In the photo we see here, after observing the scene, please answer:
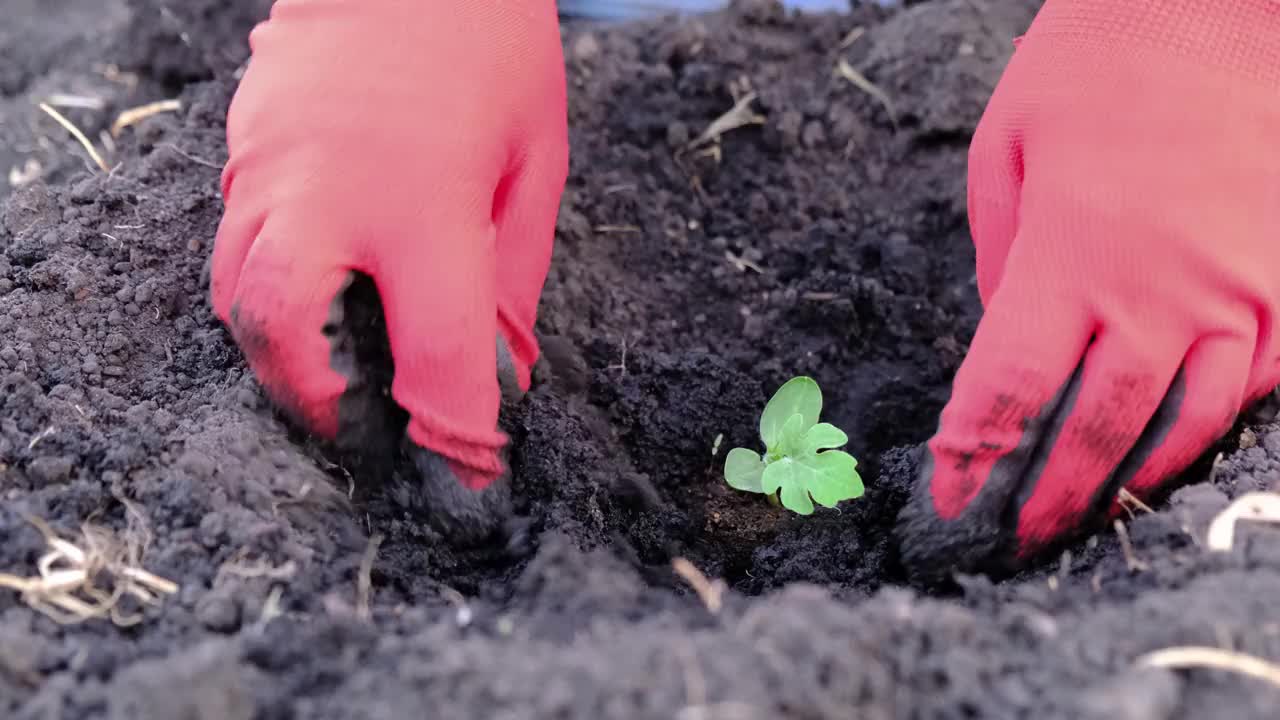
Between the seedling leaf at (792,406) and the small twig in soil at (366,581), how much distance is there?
80cm

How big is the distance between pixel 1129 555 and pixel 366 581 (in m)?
1.15

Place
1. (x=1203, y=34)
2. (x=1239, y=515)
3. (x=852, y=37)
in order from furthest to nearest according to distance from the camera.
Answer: (x=852, y=37)
(x=1203, y=34)
(x=1239, y=515)

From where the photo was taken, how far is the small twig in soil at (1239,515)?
1.43 m

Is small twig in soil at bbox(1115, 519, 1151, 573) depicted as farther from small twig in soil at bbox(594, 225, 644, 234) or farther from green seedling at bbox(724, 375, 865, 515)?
small twig in soil at bbox(594, 225, 644, 234)

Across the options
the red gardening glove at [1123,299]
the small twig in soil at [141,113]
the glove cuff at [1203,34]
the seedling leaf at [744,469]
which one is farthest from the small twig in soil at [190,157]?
the glove cuff at [1203,34]

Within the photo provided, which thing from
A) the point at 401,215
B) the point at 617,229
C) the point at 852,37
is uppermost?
the point at 401,215

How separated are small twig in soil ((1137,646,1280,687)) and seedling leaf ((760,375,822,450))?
2.90 ft

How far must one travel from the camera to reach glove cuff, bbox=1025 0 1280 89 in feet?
5.65

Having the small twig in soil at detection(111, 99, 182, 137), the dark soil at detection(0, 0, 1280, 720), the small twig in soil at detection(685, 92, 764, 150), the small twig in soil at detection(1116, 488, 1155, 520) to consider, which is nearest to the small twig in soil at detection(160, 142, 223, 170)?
the dark soil at detection(0, 0, 1280, 720)

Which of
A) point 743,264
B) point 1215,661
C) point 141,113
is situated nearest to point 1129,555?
point 1215,661

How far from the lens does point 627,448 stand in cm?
214

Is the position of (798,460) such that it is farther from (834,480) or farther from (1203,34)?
(1203,34)

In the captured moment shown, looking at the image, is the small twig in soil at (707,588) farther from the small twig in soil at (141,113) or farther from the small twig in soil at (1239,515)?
the small twig in soil at (141,113)

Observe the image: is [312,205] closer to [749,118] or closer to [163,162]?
[163,162]
